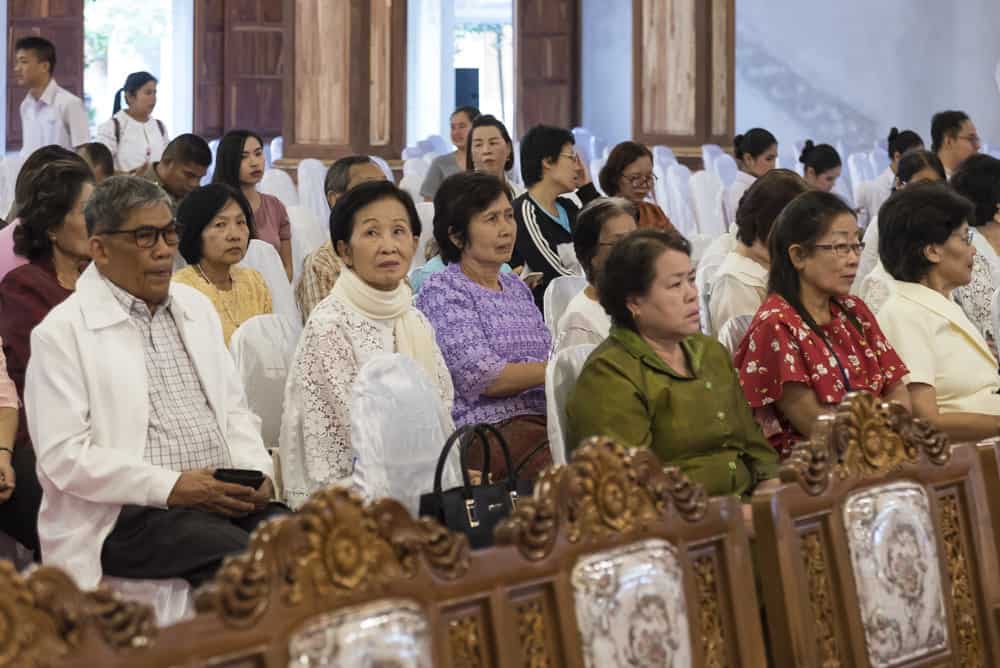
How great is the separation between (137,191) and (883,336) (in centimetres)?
164

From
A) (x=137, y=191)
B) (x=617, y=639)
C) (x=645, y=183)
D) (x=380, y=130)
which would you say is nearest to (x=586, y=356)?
(x=137, y=191)

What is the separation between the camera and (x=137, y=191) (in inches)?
108

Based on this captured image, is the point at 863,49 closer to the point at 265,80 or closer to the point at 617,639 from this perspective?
the point at 265,80

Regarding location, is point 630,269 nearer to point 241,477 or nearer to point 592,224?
point 241,477

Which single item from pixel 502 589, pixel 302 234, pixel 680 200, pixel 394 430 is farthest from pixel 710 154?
pixel 502 589

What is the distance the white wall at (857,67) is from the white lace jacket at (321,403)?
39.1 feet

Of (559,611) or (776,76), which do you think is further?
(776,76)

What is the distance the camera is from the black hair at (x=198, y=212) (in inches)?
168

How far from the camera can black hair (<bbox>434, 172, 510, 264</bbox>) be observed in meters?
3.86

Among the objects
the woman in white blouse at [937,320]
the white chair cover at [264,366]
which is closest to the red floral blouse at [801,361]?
the woman in white blouse at [937,320]

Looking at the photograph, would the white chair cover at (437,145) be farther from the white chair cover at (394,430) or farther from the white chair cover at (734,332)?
the white chair cover at (394,430)

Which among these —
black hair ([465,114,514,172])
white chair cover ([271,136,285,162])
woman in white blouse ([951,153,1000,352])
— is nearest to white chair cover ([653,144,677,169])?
white chair cover ([271,136,285,162])

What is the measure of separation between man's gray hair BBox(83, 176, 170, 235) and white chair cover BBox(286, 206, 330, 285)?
10.6 feet

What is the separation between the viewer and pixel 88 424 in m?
2.69
